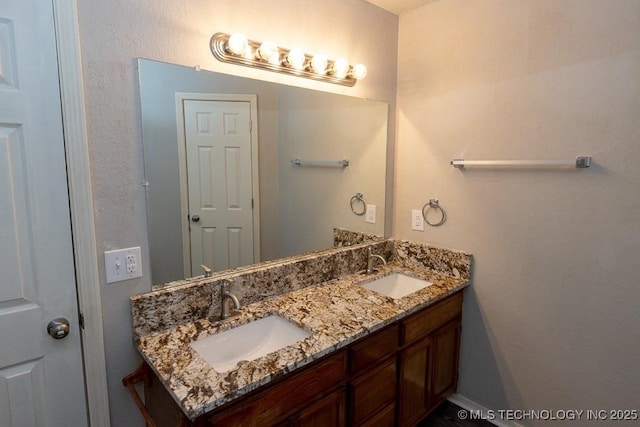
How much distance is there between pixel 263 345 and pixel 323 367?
0.31 metres

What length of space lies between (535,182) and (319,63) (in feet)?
4.06

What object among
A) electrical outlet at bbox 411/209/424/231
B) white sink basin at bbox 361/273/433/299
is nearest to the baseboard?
white sink basin at bbox 361/273/433/299

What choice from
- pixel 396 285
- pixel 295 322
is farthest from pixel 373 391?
pixel 396 285

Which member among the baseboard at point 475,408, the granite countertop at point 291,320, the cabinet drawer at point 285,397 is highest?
the granite countertop at point 291,320

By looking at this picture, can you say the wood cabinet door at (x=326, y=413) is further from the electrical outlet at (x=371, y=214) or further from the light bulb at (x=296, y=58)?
the light bulb at (x=296, y=58)

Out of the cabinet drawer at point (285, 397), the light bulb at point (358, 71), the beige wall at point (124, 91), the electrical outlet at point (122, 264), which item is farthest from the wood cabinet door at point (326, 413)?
the light bulb at point (358, 71)

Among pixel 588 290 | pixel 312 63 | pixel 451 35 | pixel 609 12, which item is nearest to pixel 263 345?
pixel 312 63

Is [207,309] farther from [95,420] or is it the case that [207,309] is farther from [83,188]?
[83,188]

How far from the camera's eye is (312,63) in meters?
1.80

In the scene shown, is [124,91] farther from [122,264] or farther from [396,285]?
[396,285]

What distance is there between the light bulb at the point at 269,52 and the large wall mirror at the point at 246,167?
0.37ft

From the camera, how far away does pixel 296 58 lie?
1.70m

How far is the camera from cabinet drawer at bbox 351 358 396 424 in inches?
58.9

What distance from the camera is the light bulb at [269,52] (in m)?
1.58
